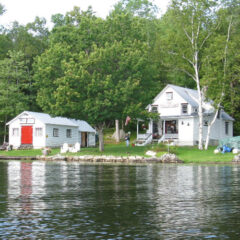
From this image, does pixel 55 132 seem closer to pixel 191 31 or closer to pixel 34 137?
A: pixel 34 137

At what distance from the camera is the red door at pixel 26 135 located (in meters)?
58.2

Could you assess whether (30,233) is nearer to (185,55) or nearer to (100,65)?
(100,65)

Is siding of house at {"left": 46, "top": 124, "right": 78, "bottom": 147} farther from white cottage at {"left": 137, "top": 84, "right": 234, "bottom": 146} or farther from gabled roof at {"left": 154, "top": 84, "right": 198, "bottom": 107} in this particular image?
gabled roof at {"left": 154, "top": 84, "right": 198, "bottom": 107}

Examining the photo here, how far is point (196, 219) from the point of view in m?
11.8

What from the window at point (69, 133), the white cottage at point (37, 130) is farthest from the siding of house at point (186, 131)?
the window at point (69, 133)

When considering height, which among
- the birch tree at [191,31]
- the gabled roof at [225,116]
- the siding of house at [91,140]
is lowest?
the siding of house at [91,140]

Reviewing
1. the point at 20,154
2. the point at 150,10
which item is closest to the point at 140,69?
the point at 20,154

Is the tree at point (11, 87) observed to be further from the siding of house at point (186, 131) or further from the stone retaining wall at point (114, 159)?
the siding of house at point (186, 131)

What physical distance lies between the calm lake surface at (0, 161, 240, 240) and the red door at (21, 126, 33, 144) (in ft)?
126

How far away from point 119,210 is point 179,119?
4696 centimetres

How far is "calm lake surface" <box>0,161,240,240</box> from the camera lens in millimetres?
10297

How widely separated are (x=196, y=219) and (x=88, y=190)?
23.1ft

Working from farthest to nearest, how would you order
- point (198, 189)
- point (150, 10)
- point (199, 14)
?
1. point (150, 10)
2. point (199, 14)
3. point (198, 189)

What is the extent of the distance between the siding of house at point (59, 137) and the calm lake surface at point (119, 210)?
37.7m
